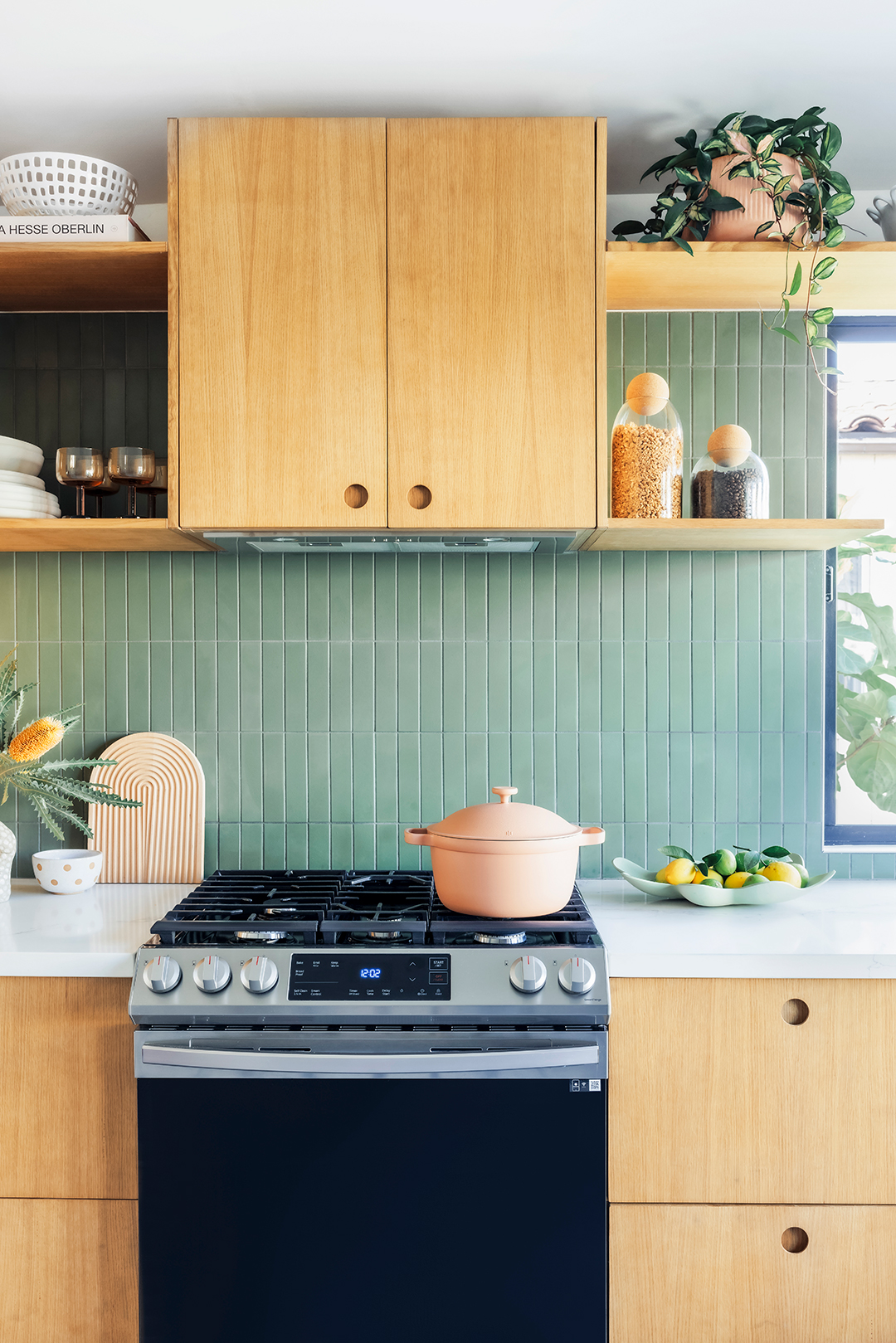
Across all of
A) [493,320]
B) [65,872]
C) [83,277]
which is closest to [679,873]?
[493,320]

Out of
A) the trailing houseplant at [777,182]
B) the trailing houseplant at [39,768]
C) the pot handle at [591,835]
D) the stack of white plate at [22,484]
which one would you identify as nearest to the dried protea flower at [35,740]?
the trailing houseplant at [39,768]

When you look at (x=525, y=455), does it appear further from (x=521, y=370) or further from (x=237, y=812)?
(x=237, y=812)

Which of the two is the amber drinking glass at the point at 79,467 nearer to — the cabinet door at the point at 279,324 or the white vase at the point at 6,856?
the cabinet door at the point at 279,324

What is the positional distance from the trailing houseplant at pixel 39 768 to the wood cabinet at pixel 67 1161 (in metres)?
0.44

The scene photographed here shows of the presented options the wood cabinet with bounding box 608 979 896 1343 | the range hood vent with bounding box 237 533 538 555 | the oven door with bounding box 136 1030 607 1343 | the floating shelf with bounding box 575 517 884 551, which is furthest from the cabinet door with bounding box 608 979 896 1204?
the range hood vent with bounding box 237 533 538 555

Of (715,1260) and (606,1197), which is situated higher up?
(606,1197)

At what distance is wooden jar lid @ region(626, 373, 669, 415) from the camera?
1.83 metres

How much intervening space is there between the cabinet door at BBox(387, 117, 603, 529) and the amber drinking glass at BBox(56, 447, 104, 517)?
0.64 metres

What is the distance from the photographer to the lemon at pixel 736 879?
1893 millimetres

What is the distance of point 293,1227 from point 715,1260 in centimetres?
71

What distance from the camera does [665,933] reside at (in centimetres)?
166

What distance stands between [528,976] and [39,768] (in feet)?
3.99

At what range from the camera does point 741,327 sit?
212 cm

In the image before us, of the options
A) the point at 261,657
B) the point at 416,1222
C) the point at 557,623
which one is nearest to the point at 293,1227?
the point at 416,1222
